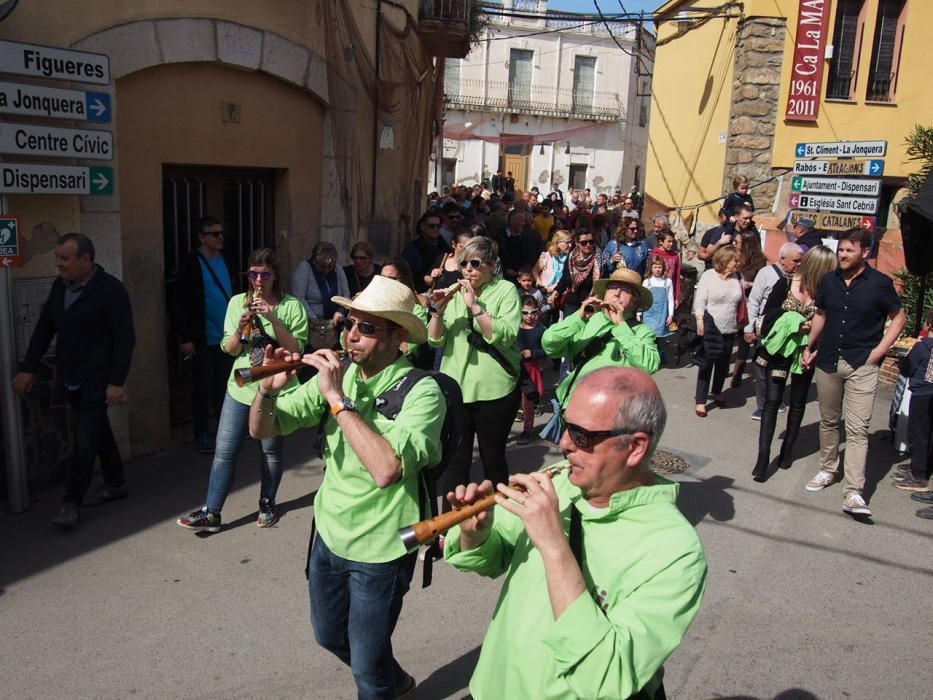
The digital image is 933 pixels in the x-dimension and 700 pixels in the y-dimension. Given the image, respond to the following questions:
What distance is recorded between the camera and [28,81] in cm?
553

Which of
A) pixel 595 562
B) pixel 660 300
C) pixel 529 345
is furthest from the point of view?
pixel 660 300

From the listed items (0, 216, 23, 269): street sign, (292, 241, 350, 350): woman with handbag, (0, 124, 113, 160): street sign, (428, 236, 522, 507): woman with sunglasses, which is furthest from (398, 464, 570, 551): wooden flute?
(292, 241, 350, 350): woman with handbag

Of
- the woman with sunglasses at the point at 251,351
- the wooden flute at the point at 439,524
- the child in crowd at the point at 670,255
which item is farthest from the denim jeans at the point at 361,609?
the child in crowd at the point at 670,255

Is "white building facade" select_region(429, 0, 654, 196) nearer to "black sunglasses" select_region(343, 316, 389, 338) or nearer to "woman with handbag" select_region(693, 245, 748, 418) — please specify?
"woman with handbag" select_region(693, 245, 748, 418)

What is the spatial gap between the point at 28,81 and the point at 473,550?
189 inches

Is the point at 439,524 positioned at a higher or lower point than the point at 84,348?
higher

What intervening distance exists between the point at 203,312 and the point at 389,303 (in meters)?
4.09

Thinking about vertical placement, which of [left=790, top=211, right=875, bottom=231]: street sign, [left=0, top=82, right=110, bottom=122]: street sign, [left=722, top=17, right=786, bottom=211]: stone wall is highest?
[left=722, top=17, right=786, bottom=211]: stone wall

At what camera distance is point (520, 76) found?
42688mm

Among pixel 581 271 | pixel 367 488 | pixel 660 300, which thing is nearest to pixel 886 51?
pixel 660 300

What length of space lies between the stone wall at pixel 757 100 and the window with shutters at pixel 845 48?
964 mm

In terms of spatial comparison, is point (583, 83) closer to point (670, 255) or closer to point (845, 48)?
point (845, 48)

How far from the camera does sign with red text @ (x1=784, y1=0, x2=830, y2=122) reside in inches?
613

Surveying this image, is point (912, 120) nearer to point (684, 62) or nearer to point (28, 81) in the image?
point (684, 62)
